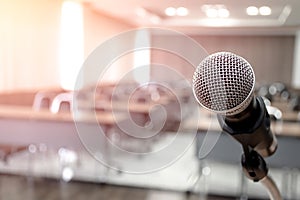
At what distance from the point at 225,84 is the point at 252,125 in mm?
71

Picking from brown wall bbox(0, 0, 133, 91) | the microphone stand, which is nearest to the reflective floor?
brown wall bbox(0, 0, 133, 91)

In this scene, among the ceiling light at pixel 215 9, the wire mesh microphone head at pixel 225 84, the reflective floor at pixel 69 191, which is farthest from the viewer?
the reflective floor at pixel 69 191

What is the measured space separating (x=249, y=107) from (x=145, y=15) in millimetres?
2062

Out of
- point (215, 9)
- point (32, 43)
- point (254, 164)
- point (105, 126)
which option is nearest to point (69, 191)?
point (105, 126)

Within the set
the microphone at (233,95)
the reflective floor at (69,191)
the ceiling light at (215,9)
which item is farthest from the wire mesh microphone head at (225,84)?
the reflective floor at (69,191)

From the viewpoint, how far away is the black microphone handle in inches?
19.2

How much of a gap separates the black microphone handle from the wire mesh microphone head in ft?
0.05

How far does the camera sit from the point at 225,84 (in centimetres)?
48

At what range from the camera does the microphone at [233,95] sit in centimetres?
47

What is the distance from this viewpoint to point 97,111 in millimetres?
1677

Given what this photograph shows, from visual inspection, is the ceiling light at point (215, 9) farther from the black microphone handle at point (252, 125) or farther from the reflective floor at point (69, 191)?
the reflective floor at point (69, 191)

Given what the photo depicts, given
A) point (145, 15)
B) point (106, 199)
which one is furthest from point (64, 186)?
point (145, 15)

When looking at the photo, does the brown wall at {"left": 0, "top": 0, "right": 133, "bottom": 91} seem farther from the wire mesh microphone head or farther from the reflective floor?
the wire mesh microphone head

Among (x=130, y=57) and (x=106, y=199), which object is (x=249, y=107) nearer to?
(x=130, y=57)
